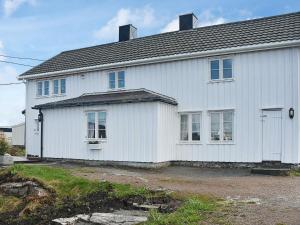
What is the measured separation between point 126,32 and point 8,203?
55.8 feet

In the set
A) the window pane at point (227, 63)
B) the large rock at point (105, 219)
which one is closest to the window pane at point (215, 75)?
the window pane at point (227, 63)

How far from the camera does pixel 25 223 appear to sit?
10.1m

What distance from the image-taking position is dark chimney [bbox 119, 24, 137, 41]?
2702cm

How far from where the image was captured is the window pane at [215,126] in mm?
19711

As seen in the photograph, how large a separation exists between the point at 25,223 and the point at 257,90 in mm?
12302

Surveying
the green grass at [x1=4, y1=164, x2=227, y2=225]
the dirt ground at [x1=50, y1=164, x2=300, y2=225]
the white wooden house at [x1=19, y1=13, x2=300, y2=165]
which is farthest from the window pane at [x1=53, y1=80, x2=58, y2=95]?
the green grass at [x1=4, y1=164, x2=227, y2=225]

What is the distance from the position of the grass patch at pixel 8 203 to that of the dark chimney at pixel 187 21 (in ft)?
51.2

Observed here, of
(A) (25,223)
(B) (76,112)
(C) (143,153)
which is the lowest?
(A) (25,223)

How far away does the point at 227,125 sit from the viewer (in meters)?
19.5

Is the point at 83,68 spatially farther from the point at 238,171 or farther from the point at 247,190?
the point at 247,190

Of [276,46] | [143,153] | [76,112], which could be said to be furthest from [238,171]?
[76,112]

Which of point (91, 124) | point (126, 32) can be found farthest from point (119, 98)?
point (126, 32)

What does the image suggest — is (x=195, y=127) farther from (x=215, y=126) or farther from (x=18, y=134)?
(x=18, y=134)

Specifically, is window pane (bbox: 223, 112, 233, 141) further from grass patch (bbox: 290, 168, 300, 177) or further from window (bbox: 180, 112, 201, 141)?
grass patch (bbox: 290, 168, 300, 177)
